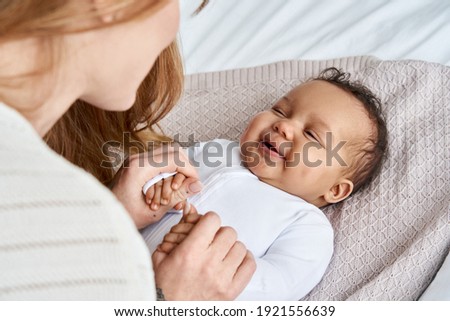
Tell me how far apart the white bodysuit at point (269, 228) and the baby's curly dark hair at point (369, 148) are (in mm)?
131

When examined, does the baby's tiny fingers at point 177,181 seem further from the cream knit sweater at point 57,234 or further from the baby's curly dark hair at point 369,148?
the cream knit sweater at point 57,234

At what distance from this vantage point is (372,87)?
1.68 m

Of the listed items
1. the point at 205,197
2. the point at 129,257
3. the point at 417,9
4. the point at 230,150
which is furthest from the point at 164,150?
the point at 417,9

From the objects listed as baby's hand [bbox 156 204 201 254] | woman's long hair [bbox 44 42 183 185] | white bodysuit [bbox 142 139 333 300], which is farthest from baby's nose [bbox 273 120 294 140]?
baby's hand [bbox 156 204 201 254]

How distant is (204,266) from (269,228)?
347mm

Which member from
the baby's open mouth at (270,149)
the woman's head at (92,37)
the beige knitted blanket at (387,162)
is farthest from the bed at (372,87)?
the woman's head at (92,37)

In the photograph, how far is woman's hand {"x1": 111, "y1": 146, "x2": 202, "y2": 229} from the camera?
1328 millimetres

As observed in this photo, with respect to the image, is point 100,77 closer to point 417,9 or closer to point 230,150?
point 230,150

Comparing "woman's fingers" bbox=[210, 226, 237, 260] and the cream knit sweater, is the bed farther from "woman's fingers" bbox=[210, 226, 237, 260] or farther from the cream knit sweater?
the cream knit sweater

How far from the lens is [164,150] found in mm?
1364

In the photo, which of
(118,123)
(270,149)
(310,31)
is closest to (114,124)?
(118,123)

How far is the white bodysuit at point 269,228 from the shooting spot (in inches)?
51.8

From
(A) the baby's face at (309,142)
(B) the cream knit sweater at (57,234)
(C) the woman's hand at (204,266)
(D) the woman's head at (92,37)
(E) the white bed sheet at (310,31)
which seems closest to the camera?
(B) the cream knit sweater at (57,234)
